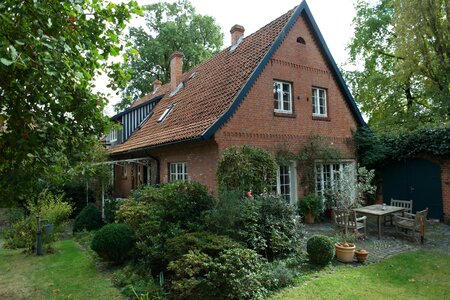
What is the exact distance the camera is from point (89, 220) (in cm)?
1259

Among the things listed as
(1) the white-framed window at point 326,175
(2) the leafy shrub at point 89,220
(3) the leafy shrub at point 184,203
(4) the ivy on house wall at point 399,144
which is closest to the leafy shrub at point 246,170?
(3) the leafy shrub at point 184,203

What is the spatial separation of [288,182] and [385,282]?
653 cm

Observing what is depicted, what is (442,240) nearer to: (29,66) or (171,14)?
(29,66)

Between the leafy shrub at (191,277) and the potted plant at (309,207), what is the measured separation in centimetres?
702

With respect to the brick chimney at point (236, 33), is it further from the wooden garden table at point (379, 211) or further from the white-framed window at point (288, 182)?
the wooden garden table at point (379, 211)

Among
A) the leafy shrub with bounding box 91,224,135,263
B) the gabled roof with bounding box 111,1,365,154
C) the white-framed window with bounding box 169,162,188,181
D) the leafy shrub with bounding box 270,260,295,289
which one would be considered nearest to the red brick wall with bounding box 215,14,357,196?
the gabled roof with bounding box 111,1,365,154

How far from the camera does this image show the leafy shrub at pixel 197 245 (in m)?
6.29

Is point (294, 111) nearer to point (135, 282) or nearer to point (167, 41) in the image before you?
point (135, 282)

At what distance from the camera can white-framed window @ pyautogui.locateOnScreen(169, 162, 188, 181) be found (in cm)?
1285

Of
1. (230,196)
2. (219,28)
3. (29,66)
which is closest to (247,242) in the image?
(230,196)

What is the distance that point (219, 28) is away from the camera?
32.7 metres

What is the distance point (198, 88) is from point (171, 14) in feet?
68.3

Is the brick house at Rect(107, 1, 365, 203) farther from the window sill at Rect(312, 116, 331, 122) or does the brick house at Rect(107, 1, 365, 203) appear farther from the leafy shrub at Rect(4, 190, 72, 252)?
the leafy shrub at Rect(4, 190, 72, 252)

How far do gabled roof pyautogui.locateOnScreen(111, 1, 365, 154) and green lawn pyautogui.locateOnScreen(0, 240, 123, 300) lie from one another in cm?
497
